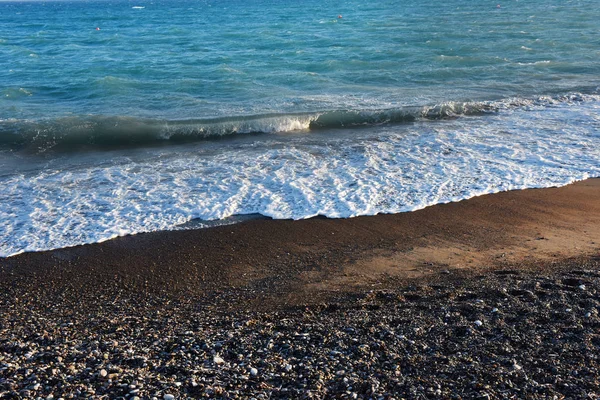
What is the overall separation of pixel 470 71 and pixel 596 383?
16.6 metres

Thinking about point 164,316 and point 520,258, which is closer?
point 164,316

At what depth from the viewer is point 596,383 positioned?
4.29m

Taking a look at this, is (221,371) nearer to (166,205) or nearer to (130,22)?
(166,205)

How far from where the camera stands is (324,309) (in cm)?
572

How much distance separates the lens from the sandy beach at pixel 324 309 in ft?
14.3

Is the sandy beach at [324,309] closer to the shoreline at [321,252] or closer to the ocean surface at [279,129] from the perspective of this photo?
the shoreline at [321,252]

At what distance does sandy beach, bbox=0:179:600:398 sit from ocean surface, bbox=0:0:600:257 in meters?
0.77

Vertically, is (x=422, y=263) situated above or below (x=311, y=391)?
below

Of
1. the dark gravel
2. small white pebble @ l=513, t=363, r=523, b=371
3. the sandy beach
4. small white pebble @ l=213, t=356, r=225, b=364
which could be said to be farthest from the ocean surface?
small white pebble @ l=513, t=363, r=523, b=371

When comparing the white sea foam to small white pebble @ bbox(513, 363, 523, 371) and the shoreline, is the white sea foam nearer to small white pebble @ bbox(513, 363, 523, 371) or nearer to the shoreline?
the shoreline

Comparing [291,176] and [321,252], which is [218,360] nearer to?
[321,252]

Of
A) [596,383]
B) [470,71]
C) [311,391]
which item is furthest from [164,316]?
[470,71]

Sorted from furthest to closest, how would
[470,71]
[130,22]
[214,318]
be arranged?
[130,22], [470,71], [214,318]

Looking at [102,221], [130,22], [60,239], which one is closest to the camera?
[60,239]
